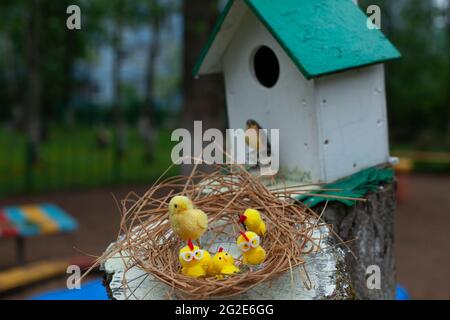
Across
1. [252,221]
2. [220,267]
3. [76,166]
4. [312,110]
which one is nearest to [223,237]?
[252,221]

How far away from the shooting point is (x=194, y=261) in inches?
79.0

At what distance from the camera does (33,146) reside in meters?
11.5

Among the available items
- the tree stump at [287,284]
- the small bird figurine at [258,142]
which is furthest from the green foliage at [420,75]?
the tree stump at [287,284]

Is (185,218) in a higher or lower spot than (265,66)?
lower

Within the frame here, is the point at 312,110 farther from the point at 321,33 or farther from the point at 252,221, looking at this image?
the point at 252,221

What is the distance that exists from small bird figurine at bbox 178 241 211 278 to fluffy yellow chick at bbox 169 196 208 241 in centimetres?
6

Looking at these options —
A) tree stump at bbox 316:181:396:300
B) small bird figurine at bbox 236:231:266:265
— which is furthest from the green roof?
small bird figurine at bbox 236:231:266:265

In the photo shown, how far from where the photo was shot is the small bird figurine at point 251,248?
2061 mm

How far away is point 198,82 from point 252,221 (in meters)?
4.94

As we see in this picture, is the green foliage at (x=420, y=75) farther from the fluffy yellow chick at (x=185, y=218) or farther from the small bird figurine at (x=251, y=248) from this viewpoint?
the fluffy yellow chick at (x=185, y=218)

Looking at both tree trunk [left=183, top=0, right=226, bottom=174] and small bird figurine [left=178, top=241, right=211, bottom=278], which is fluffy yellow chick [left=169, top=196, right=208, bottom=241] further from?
tree trunk [left=183, top=0, right=226, bottom=174]

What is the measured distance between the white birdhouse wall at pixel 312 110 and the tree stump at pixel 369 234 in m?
0.23

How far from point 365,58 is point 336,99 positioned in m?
0.29

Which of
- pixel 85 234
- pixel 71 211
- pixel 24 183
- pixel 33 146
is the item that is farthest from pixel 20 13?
pixel 85 234
